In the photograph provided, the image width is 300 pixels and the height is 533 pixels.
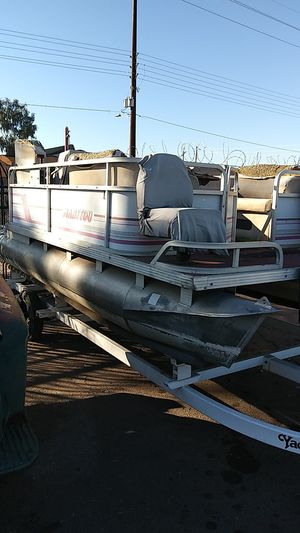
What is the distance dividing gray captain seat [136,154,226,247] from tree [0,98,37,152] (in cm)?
5000

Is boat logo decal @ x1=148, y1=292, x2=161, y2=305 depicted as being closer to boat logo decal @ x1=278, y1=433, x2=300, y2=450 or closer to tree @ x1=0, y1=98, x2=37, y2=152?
boat logo decal @ x1=278, y1=433, x2=300, y2=450

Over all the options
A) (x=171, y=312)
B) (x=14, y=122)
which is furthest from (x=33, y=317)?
(x=14, y=122)

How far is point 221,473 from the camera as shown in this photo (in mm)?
3244

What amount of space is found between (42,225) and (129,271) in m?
2.18

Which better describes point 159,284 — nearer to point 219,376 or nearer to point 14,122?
point 219,376

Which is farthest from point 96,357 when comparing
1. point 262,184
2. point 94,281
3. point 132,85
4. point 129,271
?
point 132,85

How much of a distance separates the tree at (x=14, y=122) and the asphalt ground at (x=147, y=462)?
1959 inches

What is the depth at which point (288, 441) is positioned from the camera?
277 cm

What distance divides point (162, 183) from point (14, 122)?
5146cm

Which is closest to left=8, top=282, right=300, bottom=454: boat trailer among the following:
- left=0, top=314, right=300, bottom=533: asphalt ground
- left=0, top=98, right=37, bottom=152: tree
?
left=0, top=314, right=300, bottom=533: asphalt ground

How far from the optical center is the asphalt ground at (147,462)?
2.78 metres

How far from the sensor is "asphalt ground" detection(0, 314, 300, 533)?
9.11 ft

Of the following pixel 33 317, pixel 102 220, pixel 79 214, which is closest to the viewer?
pixel 102 220

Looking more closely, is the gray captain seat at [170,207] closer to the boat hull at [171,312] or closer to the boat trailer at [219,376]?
the boat hull at [171,312]
